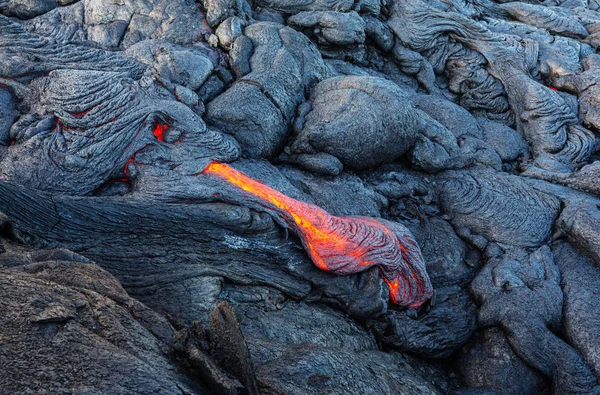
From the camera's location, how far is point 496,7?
14.7 m

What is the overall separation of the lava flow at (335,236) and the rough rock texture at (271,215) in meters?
0.03

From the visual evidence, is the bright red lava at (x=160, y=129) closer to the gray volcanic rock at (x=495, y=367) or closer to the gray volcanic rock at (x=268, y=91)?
the gray volcanic rock at (x=268, y=91)

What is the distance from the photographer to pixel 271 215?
22.1 feet

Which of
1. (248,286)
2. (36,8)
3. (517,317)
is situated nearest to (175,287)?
(248,286)

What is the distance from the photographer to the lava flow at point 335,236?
673 cm

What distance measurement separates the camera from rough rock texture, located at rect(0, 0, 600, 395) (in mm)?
4301

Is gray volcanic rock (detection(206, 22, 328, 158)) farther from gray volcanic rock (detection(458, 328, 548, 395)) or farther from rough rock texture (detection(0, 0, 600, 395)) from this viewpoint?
gray volcanic rock (detection(458, 328, 548, 395))

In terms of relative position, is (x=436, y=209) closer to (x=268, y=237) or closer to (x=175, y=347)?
(x=268, y=237)

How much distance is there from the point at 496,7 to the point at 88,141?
13135mm

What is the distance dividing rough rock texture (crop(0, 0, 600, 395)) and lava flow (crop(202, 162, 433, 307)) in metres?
0.03

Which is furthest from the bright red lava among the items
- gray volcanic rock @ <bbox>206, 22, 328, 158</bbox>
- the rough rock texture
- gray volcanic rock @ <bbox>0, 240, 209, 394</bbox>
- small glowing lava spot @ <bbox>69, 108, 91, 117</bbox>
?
gray volcanic rock @ <bbox>0, 240, 209, 394</bbox>

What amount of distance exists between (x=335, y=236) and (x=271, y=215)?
0.95 m

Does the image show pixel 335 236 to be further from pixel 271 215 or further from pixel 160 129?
pixel 160 129

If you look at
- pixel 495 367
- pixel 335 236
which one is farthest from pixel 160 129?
pixel 495 367
